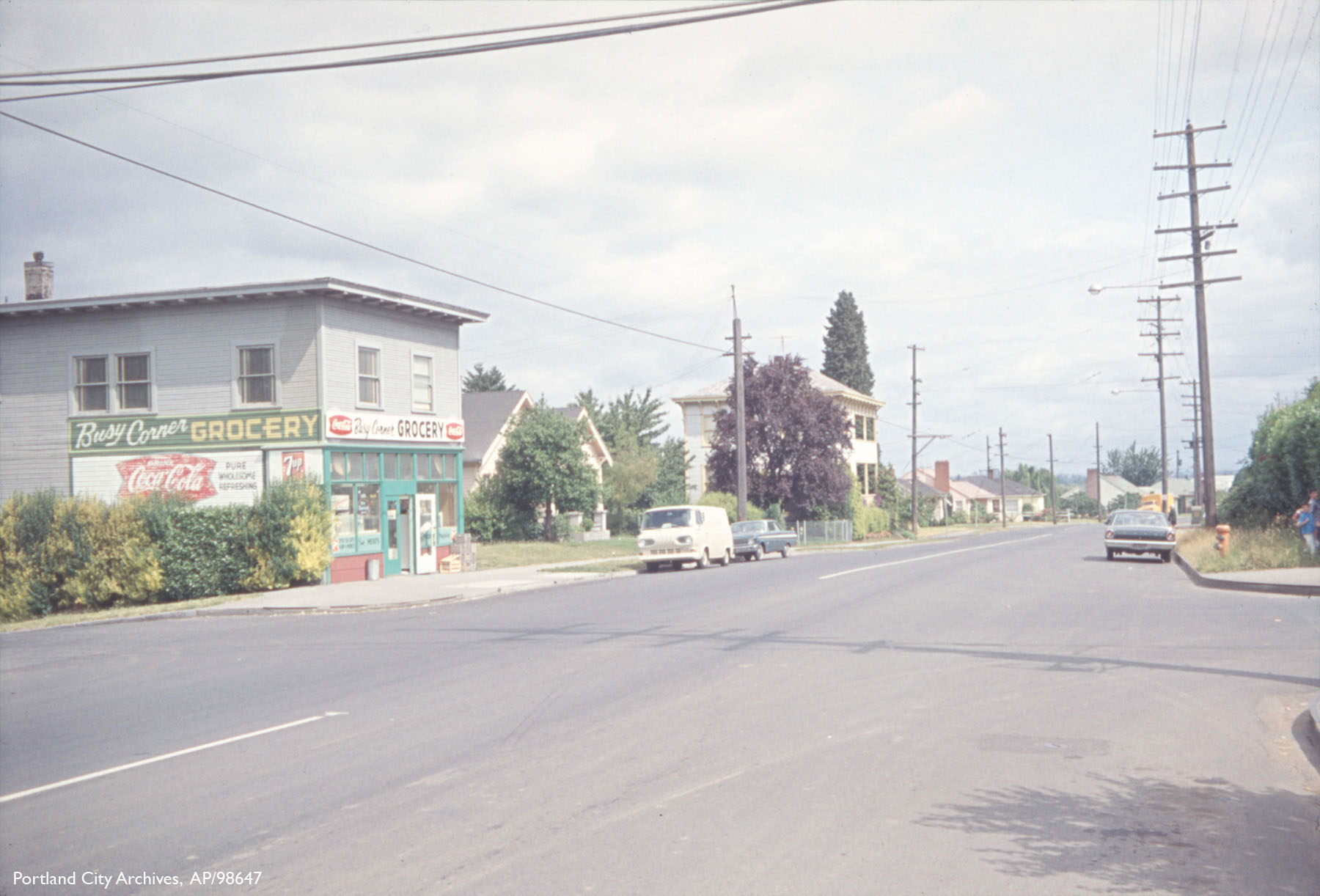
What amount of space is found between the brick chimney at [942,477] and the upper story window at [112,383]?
105m

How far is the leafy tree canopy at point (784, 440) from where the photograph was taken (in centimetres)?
5403

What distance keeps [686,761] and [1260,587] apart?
17.1m

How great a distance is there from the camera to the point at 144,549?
84.8 ft

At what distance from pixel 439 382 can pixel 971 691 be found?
2589cm

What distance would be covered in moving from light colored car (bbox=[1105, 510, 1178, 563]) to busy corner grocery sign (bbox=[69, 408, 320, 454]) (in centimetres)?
2312

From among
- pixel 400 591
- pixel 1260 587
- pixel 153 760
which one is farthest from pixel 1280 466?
pixel 153 760

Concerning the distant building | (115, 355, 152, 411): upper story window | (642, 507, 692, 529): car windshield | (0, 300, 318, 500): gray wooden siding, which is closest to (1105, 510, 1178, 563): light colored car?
(642, 507, 692, 529): car windshield

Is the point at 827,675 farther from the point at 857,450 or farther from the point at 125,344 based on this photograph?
the point at 857,450

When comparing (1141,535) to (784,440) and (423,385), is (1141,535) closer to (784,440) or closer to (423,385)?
(423,385)

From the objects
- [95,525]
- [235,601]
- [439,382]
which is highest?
[439,382]

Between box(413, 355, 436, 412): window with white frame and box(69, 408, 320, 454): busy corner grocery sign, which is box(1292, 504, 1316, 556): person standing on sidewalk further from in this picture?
box(69, 408, 320, 454): busy corner grocery sign

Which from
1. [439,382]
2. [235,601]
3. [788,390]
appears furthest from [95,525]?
[788,390]

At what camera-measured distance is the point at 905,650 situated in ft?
43.2

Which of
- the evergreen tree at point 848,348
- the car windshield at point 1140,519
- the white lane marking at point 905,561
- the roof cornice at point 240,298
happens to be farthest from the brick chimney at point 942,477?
the roof cornice at point 240,298
